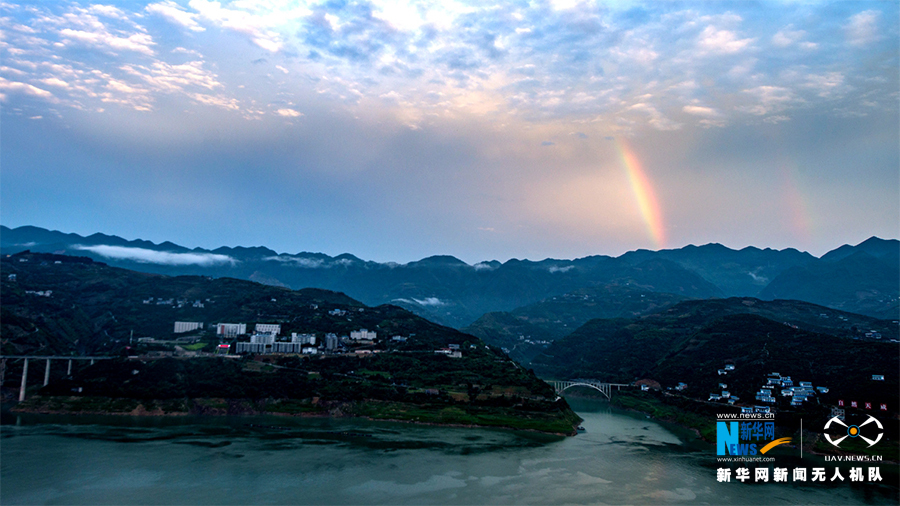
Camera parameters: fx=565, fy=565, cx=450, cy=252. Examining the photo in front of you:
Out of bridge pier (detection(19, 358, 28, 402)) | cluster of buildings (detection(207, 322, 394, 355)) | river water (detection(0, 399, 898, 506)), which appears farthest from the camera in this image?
cluster of buildings (detection(207, 322, 394, 355))

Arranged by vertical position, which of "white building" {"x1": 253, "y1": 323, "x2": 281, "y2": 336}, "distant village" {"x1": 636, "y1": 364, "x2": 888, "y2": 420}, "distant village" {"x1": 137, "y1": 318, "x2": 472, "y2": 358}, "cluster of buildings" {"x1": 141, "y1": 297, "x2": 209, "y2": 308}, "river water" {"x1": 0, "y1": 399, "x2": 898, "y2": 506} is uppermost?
A: "cluster of buildings" {"x1": 141, "y1": 297, "x2": 209, "y2": 308}

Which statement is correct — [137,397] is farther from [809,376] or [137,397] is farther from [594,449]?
[809,376]

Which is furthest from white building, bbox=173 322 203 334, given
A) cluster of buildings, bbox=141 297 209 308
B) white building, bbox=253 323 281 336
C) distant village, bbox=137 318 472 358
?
cluster of buildings, bbox=141 297 209 308

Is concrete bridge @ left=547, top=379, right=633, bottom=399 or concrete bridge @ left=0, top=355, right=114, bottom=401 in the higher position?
concrete bridge @ left=0, top=355, right=114, bottom=401

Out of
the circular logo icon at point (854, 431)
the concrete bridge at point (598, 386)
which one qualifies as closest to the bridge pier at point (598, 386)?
the concrete bridge at point (598, 386)

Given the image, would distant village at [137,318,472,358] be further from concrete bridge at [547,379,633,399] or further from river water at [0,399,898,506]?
river water at [0,399,898,506]

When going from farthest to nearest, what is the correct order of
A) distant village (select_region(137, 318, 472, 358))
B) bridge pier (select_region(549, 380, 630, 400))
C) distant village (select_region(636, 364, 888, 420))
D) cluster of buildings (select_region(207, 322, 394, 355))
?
bridge pier (select_region(549, 380, 630, 400)) → cluster of buildings (select_region(207, 322, 394, 355)) → distant village (select_region(137, 318, 472, 358)) → distant village (select_region(636, 364, 888, 420))

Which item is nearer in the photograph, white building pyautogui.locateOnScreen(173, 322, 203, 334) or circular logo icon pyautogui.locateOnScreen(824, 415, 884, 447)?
circular logo icon pyautogui.locateOnScreen(824, 415, 884, 447)

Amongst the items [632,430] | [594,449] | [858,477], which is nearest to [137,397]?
[594,449]

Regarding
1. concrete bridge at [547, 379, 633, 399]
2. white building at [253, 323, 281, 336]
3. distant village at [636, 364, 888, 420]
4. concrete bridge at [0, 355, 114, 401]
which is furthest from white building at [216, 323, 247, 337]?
distant village at [636, 364, 888, 420]
